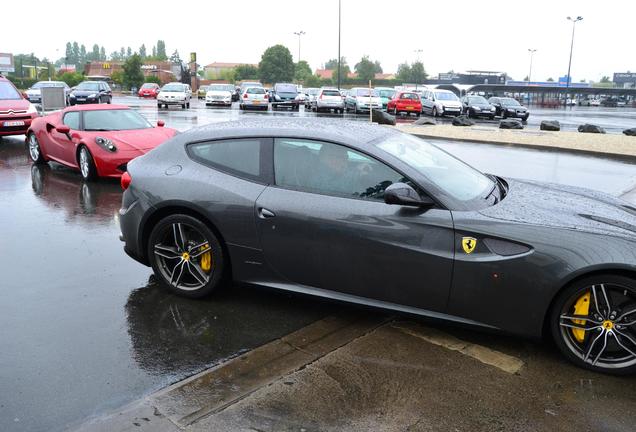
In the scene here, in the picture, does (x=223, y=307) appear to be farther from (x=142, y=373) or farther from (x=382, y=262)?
(x=382, y=262)

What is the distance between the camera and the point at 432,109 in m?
35.0

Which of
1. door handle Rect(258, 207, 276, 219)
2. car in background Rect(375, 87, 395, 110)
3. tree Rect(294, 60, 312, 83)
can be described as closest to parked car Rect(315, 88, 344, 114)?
car in background Rect(375, 87, 395, 110)

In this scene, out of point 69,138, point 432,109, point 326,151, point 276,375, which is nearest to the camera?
point 276,375

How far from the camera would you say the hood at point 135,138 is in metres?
9.98

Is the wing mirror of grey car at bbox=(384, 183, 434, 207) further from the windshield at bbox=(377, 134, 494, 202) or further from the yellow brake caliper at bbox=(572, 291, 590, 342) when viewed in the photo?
the yellow brake caliper at bbox=(572, 291, 590, 342)

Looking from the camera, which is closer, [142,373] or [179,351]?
[142,373]

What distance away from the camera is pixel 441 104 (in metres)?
33.8

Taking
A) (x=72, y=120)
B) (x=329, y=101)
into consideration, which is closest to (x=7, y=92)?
(x=72, y=120)

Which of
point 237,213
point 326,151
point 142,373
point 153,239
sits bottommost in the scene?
point 142,373

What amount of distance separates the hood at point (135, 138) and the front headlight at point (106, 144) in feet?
0.23

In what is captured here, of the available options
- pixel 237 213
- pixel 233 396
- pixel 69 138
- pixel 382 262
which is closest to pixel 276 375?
pixel 233 396

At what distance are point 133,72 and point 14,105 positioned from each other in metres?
66.5

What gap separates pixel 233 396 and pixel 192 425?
0.36 m

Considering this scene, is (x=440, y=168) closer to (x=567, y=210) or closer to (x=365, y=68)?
(x=567, y=210)
